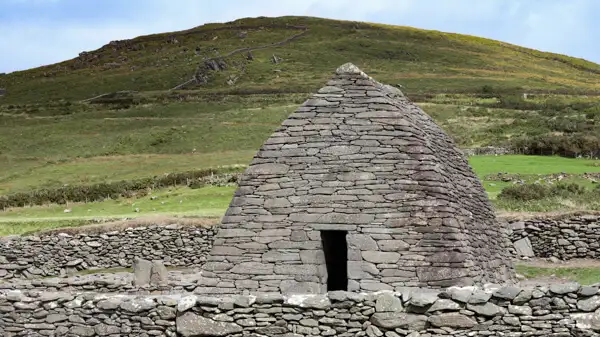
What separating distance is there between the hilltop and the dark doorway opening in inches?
3139

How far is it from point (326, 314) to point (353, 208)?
3459 millimetres

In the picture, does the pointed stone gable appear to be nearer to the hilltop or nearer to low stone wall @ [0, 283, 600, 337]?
low stone wall @ [0, 283, 600, 337]

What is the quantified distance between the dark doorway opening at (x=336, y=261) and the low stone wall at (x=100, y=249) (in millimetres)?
10803

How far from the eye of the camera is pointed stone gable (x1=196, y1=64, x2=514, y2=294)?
11.1 m

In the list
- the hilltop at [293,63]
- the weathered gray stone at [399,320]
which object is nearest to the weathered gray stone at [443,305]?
the weathered gray stone at [399,320]

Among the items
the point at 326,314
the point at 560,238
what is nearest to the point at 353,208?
the point at 326,314

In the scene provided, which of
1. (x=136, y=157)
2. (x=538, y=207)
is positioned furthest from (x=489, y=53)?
(x=538, y=207)

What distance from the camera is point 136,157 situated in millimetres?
54750

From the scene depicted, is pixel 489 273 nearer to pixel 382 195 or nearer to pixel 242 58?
pixel 382 195

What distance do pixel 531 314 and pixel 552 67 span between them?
163 metres

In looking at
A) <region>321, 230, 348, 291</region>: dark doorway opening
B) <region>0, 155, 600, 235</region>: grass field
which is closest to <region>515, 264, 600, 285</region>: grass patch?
<region>0, 155, 600, 235</region>: grass field

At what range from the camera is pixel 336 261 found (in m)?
13.3

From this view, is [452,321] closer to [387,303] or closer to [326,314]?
[387,303]

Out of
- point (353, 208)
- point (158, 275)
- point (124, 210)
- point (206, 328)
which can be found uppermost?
point (353, 208)
